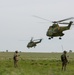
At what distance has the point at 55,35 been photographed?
45438 millimetres

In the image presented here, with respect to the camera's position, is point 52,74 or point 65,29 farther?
point 65,29

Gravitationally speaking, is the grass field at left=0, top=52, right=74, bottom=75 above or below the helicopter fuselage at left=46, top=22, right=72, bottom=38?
below

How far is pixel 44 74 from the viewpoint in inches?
1092

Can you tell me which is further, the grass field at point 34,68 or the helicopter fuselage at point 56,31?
the helicopter fuselage at point 56,31

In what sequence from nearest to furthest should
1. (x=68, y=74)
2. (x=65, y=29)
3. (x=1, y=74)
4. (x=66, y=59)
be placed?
(x=1, y=74) < (x=68, y=74) < (x=66, y=59) < (x=65, y=29)

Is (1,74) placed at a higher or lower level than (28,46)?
lower

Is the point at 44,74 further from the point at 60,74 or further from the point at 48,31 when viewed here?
the point at 48,31

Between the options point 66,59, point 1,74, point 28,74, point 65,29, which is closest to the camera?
point 1,74

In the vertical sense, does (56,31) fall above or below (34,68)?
above

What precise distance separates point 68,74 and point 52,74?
1.47 meters

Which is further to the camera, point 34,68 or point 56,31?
point 56,31

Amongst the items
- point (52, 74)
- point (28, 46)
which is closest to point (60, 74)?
point (52, 74)

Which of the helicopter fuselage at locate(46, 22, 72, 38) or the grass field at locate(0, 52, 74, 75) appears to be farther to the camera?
the helicopter fuselage at locate(46, 22, 72, 38)

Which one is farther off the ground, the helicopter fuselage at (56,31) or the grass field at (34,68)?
the helicopter fuselage at (56,31)
